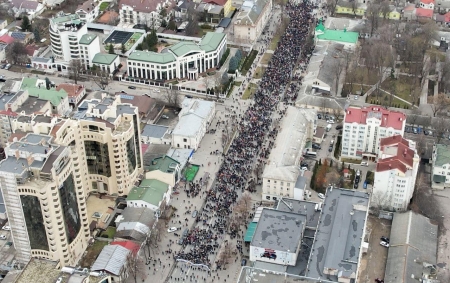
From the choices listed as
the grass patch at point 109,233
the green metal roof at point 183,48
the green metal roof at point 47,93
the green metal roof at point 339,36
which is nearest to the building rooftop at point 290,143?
the grass patch at point 109,233

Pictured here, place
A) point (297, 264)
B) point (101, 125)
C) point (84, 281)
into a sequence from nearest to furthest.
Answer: point (84, 281), point (297, 264), point (101, 125)

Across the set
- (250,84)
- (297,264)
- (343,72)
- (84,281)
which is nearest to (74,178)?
(84,281)

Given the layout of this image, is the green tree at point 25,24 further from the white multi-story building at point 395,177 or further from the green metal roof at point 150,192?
the white multi-story building at point 395,177

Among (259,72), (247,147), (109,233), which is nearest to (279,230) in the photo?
(109,233)

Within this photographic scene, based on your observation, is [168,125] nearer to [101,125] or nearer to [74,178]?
[101,125]

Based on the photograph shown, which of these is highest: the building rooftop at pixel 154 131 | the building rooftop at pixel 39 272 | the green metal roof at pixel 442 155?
the green metal roof at pixel 442 155

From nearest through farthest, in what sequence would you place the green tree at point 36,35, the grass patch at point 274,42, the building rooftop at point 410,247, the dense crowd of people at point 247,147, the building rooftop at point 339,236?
the building rooftop at point 339,236
the building rooftop at point 410,247
the dense crowd of people at point 247,147
the grass patch at point 274,42
the green tree at point 36,35

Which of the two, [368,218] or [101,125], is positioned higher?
[101,125]
